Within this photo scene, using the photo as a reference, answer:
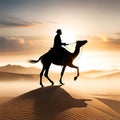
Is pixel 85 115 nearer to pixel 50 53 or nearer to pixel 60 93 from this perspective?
pixel 60 93

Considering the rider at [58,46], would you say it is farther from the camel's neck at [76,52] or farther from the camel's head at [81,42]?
the camel's head at [81,42]

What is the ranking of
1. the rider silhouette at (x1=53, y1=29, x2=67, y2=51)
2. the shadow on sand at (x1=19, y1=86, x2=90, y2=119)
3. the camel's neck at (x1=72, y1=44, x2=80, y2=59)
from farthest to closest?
the camel's neck at (x1=72, y1=44, x2=80, y2=59) < the rider silhouette at (x1=53, y1=29, x2=67, y2=51) < the shadow on sand at (x1=19, y1=86, x2=90, y2=119)

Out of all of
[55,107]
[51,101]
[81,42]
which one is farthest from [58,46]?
[55,107]

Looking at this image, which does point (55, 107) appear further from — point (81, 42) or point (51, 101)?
point (81, 42)

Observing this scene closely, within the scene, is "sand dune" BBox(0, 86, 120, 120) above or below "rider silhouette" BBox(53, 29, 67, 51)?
below

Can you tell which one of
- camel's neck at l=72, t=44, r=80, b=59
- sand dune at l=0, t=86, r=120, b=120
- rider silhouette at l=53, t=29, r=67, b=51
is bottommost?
sand dune at l=0, t=86, r=120, b=120

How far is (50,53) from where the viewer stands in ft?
87.4

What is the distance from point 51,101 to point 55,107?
0.90 meters

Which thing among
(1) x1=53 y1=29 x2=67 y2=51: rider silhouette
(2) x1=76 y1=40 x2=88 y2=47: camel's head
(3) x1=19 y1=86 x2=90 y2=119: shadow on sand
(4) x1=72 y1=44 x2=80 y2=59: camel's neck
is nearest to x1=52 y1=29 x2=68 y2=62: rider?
(1) x1=53 y1=29 x2=67 y2=51: rider silhouette

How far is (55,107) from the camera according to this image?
23.8 meters

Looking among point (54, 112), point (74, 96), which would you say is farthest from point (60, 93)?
point (54, 112)

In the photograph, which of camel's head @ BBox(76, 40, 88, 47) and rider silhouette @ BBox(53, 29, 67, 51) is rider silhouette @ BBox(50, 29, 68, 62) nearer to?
rider silhouette @ BBox(53, 29, 67, 51)

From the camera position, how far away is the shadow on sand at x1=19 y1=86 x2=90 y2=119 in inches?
912

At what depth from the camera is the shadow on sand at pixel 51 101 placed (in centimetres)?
2316
